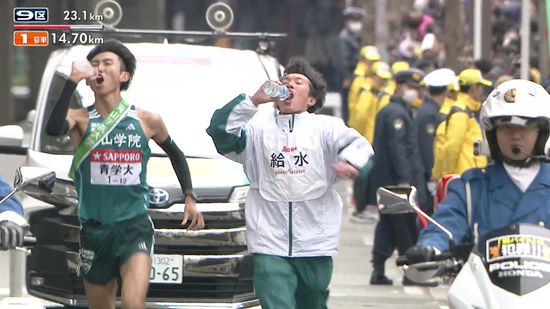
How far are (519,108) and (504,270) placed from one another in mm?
816

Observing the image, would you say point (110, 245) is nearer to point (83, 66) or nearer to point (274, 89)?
point (83, 66)

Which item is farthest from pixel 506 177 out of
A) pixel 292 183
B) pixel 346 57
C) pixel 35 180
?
pixel 346 57

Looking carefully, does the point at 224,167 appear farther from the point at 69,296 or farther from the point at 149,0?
the point at 149,0

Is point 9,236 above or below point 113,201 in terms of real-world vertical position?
above

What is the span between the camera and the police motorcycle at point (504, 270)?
19.5ft

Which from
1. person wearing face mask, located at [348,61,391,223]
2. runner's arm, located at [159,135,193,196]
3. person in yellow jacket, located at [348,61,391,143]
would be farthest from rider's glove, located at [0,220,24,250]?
person in yellow jacket, located at [348,61,391,143]

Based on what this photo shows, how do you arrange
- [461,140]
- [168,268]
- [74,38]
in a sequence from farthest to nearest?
[461,140] → [74,38] → [168,268]

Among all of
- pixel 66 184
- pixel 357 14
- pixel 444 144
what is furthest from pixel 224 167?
pixel 357 14

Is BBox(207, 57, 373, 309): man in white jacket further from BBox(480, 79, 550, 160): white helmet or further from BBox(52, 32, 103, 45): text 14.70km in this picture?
BBox(52, 32, 103, 45): text 14.70km

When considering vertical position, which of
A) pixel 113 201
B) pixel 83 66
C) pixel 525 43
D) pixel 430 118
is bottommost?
pixel 430 118

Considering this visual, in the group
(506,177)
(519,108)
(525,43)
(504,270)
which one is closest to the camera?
(504,270)

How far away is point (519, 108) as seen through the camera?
258 inches

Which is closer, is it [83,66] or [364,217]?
[83,66]

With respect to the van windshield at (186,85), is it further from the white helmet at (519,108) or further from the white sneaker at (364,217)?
the white sneaker at (364,217)
